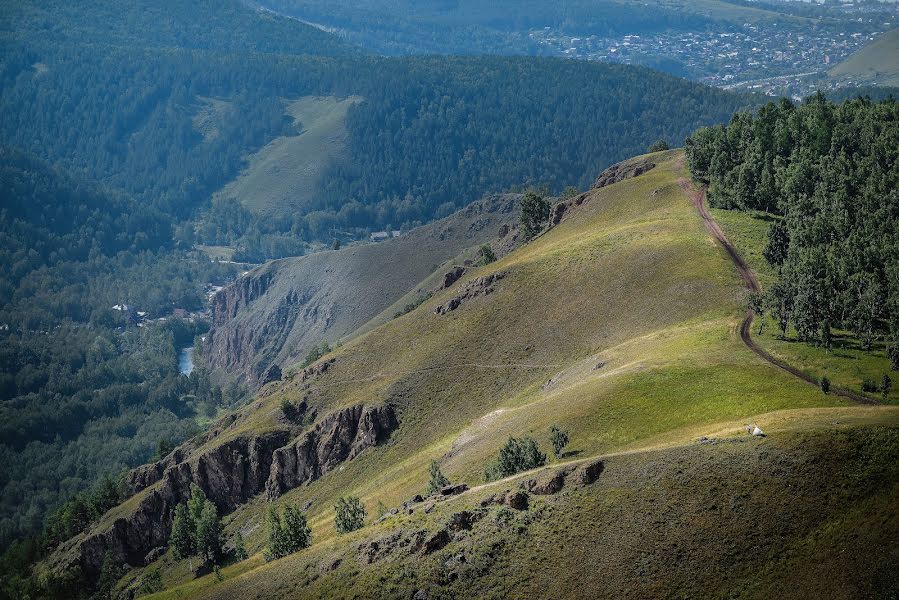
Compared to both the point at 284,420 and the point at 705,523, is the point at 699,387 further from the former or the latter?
the point at 284,420

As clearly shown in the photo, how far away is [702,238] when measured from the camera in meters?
171

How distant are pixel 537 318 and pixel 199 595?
8204cm

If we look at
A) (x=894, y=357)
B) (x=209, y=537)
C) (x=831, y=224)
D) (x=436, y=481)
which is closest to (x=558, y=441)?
(x=436, y=481)

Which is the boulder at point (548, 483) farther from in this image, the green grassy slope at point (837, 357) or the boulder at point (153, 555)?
the boulder at point (153, 555)

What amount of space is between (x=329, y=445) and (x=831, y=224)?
96819 mm

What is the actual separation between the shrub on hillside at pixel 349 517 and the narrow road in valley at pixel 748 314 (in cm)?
5590

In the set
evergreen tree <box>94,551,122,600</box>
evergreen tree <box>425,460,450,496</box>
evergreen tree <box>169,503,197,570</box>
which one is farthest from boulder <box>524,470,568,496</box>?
evergreen tree <box>94,551,122,600</box>

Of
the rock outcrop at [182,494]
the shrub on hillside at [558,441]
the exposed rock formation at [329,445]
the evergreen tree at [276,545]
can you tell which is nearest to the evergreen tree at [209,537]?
the exposed rock formation at [329,445]

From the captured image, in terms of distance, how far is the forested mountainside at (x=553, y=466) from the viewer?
8012cm

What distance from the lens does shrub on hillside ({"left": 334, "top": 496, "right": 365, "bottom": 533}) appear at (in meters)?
125

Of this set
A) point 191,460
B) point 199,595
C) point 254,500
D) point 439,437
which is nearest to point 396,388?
point 439,437

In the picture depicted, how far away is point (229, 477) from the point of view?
19038 cm

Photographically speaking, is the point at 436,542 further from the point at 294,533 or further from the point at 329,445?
the point at 329,445

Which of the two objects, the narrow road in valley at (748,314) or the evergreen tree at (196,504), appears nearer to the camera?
the narrow road in valley at (748,314)
